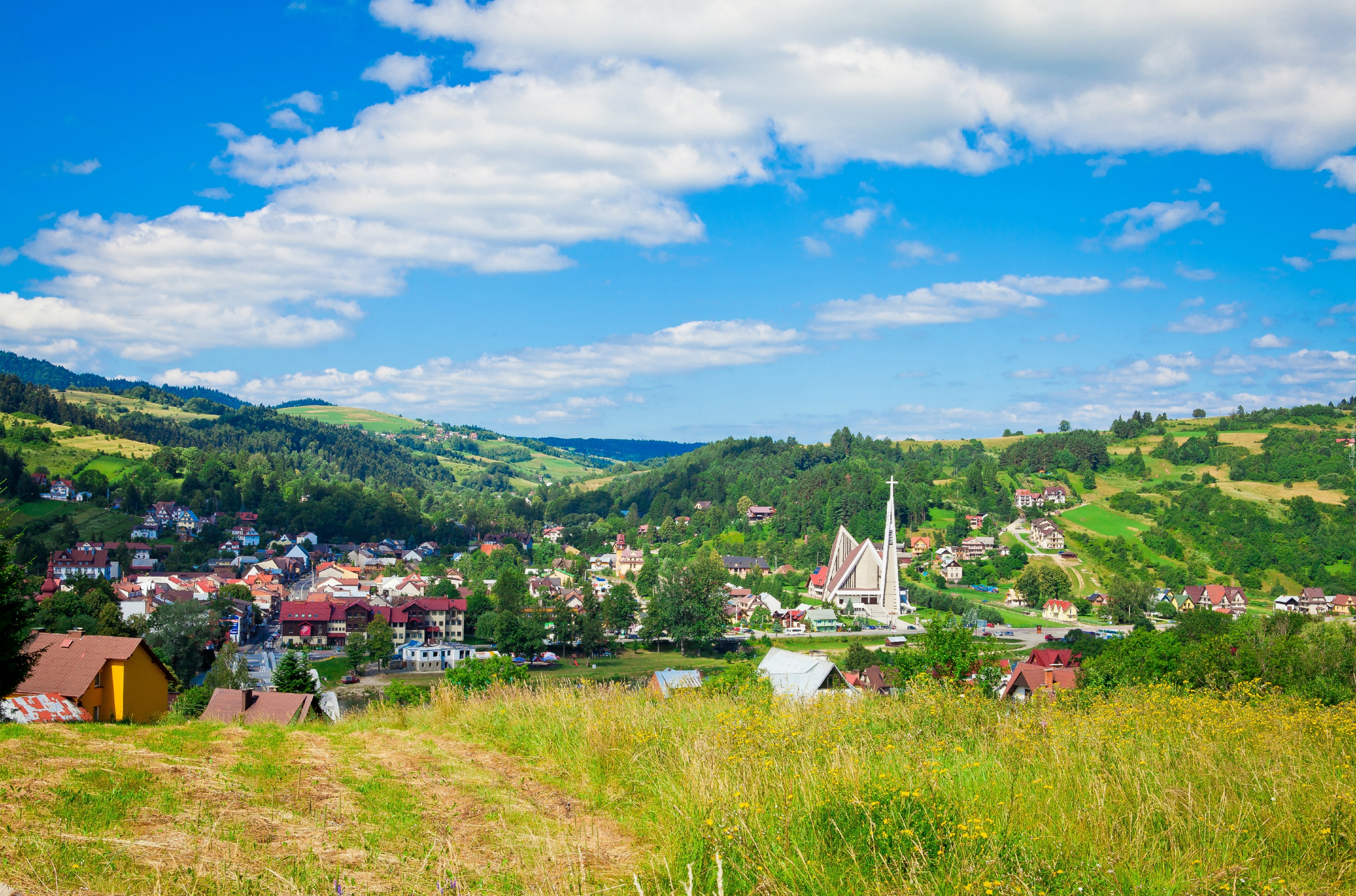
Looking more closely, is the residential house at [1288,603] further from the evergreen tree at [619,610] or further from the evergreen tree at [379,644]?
the evergreen tree at [379,644]

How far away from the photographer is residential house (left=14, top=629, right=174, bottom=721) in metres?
16.1

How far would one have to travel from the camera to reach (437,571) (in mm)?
82125

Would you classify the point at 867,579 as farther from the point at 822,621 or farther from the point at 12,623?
the point at 12,623

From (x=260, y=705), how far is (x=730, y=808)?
15.8m

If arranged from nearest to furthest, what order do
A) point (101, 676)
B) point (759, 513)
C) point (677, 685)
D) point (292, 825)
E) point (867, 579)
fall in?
point (292, 825), point (677, 685), point (101, 676), point (867, 579), point (759, 513)

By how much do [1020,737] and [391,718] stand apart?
269 inches

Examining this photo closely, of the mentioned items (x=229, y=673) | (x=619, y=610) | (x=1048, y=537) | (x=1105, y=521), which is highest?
(x=1105, y=521)

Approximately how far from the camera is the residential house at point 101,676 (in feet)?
53.0

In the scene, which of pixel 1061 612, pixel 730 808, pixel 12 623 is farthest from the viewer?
pixel 1061 612

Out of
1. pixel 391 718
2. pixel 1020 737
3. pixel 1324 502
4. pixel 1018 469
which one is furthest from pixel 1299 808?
pixel 1018 469

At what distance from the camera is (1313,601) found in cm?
6356

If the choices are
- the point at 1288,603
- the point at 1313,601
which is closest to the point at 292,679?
the point at 1288,603

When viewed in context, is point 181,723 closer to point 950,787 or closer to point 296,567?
point 950,787

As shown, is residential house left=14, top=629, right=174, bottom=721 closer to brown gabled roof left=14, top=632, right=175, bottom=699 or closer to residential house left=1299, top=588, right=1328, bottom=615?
brown gabled roof left=14, top=632, right=175, bottom=699
